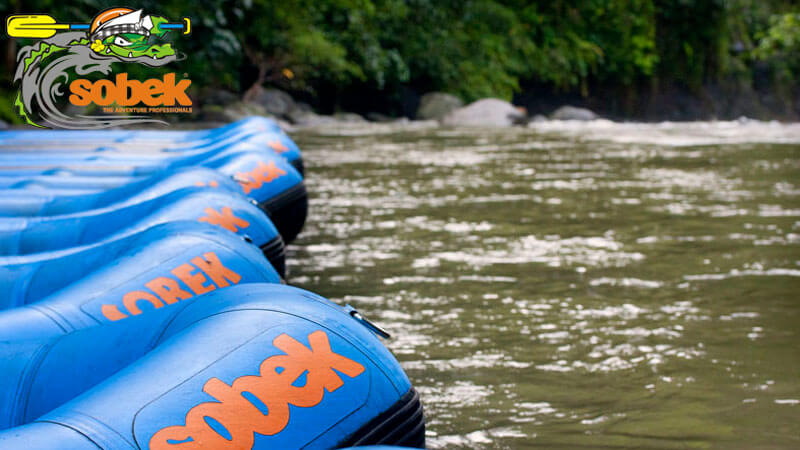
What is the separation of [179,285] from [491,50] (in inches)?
808

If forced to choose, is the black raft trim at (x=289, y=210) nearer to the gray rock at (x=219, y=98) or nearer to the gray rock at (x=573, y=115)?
the gray rock at (x=219, y=98)

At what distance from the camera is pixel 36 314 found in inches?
97.8

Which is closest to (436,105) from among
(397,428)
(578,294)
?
(578,294)

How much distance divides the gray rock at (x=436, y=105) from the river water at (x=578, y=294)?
10534 millimetres

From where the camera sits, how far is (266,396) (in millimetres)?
1864

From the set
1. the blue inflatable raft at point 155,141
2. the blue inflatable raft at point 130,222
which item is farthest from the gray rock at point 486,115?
the blue inflatable raft at point 130,222

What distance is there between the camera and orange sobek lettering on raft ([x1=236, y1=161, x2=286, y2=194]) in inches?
210

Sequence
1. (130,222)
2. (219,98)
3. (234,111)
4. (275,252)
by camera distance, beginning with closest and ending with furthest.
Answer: (130,222), (275,252), (234,111), (219,98)

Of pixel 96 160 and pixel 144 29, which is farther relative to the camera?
pixel 96 160

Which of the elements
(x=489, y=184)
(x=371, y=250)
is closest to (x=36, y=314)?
(x=371, y=250)

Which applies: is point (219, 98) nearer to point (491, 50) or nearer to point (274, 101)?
point (274, 101)

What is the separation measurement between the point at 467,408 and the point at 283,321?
114cm

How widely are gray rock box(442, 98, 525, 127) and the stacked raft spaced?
602 inches

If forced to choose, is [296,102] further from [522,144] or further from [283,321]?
[283,321]
